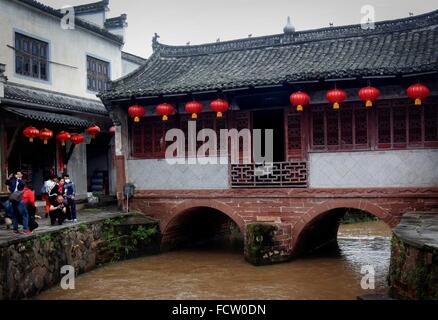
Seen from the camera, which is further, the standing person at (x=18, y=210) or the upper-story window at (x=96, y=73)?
the upper-story window at (x=96, y=73)

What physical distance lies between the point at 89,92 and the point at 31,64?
9.58ft

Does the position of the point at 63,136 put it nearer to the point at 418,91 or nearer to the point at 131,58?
the point at 131,58

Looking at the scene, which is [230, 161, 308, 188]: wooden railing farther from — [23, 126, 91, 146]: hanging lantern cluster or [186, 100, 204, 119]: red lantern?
[23, 126, 91, 146]: hanging lantern cluster

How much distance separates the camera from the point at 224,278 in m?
11.3

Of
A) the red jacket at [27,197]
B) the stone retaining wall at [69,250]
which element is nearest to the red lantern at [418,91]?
the stone retaining wall at [69,250]

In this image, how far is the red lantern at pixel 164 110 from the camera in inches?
524

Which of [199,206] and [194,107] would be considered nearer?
[194,107]

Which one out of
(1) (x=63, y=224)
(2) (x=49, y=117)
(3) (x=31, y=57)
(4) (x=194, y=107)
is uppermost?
(3) (x=31, y=57)

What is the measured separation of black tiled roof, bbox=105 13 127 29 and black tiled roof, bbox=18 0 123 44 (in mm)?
663

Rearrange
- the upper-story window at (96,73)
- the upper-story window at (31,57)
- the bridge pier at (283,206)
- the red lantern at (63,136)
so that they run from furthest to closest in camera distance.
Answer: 1. the upper-story window at (96,73)
2. the red lantern at (63,136)
3. the upper-story window at (31,57)
4. the bridge pier at (283,206)

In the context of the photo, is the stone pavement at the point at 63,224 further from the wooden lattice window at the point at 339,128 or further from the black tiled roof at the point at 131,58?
the black tiled roof at the point at 131,58

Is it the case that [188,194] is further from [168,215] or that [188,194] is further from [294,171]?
[294,171]

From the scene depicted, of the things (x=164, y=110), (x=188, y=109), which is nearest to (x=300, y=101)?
(x=188, y=109)

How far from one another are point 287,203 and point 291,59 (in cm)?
412
